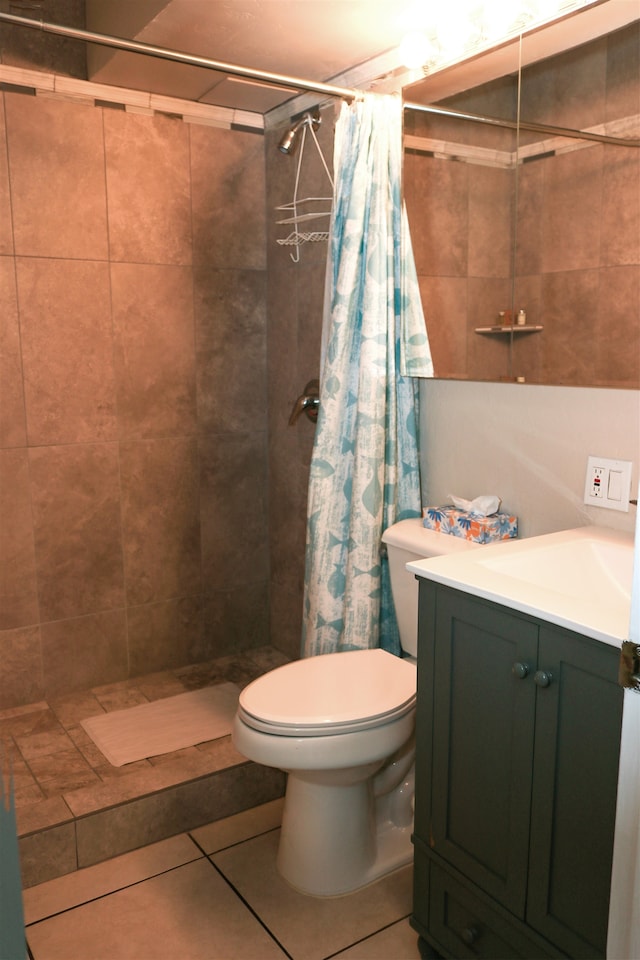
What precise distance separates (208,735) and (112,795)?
1.38 feet

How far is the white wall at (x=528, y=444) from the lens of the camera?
6.26ft

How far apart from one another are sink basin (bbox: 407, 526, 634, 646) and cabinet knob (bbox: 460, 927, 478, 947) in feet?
2.34

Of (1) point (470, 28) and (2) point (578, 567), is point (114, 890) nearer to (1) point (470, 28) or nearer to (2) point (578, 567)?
(2) point (578, 567)

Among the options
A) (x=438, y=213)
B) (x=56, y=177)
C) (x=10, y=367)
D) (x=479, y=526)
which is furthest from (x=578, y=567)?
(x=56, y=177)

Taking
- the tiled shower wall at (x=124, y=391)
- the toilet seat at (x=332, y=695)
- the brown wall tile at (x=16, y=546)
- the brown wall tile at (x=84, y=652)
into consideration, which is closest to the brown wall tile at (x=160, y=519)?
the tiled shower wall at (x=124, y=391)

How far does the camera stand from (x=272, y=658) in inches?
129

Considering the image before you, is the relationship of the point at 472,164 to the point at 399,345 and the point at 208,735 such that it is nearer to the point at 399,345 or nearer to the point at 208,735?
the point at 399,345

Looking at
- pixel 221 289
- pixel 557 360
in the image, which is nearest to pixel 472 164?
pixel 557 360

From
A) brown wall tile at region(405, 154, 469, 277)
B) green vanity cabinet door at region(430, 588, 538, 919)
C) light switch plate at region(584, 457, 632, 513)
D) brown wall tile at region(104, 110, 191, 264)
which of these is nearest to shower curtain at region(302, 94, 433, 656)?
brown wall tile at region(405, 154, 469, 277)

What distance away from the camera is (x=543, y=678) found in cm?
145

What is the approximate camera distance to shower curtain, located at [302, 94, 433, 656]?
7.49 feet

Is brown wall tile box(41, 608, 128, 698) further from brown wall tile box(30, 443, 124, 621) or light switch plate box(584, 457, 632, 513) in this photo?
light switch plate box(584, 457, 632, 513)

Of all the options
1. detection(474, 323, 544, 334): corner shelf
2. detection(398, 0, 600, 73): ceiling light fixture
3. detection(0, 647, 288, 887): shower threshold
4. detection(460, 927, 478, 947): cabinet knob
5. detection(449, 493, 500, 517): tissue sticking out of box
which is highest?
detection(398, 0, 600, 73): ceiling light fixture

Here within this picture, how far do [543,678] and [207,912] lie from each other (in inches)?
44.4
